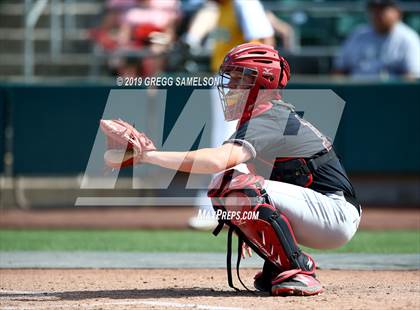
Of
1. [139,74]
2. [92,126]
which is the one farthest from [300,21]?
[92,126]

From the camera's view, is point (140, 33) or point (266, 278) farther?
point (140, 33)

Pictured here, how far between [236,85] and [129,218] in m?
6.10

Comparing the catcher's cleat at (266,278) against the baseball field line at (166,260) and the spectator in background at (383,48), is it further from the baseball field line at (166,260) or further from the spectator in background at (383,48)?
the spectator in background at (383,48)

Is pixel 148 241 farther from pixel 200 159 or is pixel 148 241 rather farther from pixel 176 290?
pixel 200 159

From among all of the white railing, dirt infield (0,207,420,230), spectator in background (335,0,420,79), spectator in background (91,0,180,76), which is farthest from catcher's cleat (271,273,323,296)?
the white railing

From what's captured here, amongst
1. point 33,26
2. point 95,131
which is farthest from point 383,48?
point 33,26

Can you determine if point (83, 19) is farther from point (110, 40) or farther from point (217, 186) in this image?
point (217, 186)

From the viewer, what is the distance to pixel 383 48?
11.3 meters

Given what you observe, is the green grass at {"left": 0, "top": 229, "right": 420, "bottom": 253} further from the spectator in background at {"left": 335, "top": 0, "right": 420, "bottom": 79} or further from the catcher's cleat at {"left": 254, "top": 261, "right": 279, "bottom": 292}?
the spectator in background at {"left": 335, "top": 0, "right": 420, "bottom": 79}

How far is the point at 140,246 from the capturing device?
8289mm

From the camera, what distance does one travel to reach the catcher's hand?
4.61 metres

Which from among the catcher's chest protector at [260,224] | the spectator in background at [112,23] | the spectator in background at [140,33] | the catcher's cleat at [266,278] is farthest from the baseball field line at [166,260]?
the spectator in background at [112,23]

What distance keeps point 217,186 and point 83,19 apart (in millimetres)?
11302

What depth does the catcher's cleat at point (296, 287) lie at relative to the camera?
4879mm
